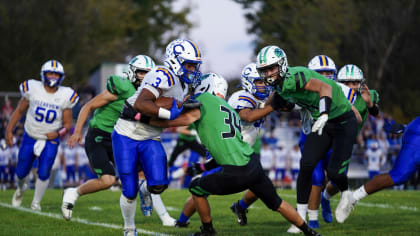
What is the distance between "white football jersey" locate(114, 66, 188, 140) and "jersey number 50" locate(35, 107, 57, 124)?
11.4 ft

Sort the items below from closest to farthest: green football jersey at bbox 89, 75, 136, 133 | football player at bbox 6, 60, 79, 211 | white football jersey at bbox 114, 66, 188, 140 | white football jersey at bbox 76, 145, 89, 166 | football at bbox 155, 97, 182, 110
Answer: white football jersey at bbox 114, 66, 188, 140, football at bbox 155, 97, 182, 110, green football jersey at bbox 89, 75, 136, 133, football player at bbox 6, 60, 79, 211, white football jersey at bbox 76, 145, 89, 166

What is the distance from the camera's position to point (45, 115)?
9.20 meters

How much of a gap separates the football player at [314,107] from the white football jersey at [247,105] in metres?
0.57

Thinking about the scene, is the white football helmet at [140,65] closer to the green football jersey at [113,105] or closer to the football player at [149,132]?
the green football jersey at [113,105]

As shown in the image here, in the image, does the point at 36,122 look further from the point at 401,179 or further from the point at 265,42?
the point at 265,42

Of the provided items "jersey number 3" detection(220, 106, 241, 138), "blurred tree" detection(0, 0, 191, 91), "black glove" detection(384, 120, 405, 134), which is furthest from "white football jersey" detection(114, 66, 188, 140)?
"blurred tree" detection(0, 0, 191, 91)

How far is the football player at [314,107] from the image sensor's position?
598 cm

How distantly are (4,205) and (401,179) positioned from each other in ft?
19.4

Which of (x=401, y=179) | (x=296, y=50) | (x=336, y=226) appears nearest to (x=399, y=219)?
(x=336, y=226)

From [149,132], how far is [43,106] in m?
3.75

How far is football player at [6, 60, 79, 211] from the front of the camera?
29.8ft

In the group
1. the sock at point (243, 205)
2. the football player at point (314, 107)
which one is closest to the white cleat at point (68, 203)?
the sock at point (243, 205)

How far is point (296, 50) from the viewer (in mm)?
26781

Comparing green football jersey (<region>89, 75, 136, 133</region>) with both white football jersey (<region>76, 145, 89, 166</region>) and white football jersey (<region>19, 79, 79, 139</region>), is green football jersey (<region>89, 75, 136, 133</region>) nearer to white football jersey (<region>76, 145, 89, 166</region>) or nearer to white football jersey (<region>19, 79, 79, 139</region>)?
white football jersey (<region>19, 79, 79, 139</region>)
